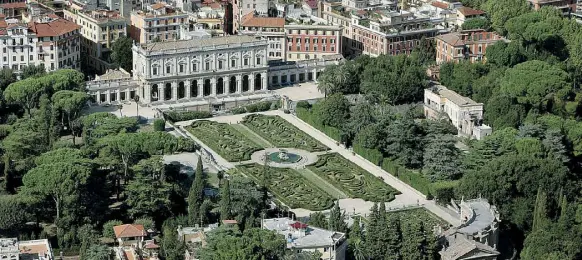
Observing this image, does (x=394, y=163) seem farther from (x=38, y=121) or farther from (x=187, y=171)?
(x=38, y=121)

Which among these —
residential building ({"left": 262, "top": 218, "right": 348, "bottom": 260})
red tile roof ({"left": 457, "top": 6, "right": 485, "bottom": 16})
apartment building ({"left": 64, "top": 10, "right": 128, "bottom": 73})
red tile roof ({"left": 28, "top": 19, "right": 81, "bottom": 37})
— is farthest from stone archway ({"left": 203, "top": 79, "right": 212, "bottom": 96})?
residential building ({"left": 262, "top": 218, "right": 348, "bottom": 260})

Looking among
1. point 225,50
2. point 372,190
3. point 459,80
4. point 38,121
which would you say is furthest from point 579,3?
point 38,121

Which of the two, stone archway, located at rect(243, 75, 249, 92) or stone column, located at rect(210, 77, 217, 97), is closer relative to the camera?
stone column, located at rect(210, 77, 217, 97)

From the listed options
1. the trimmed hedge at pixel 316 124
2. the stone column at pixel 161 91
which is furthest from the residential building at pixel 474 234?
the stone column at pixel 161 91

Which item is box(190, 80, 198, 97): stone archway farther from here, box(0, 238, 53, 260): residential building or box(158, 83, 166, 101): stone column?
box(0, 238, 53, 260): residential building

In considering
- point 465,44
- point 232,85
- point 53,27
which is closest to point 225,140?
point 232,85

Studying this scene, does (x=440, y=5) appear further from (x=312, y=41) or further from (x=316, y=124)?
(x=316, y=124)

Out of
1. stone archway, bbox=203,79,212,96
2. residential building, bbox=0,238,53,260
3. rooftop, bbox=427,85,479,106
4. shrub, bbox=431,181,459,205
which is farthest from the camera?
stone archway, bbox=203,79,212,96
